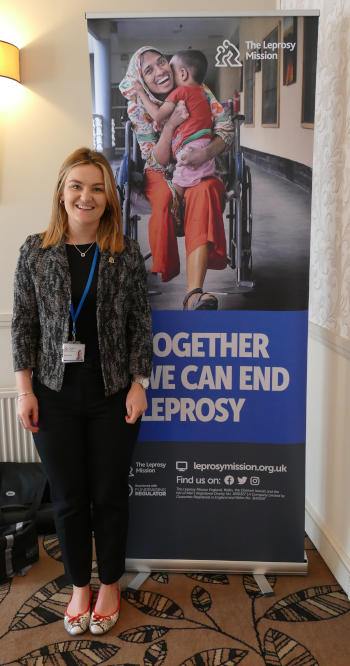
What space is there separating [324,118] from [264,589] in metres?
1.83

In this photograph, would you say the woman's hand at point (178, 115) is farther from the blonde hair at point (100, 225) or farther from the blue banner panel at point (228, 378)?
the blue banner panel at point (228, 378)

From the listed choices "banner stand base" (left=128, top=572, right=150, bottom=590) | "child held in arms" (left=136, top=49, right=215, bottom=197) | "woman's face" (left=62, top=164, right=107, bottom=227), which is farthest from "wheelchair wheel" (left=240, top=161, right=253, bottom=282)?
"banner stand base" (left=128, top=572, right=150, bottom=590)

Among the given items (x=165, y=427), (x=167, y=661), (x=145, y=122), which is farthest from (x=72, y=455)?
(x=145, y=122)

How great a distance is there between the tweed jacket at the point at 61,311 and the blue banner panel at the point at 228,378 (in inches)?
9.8

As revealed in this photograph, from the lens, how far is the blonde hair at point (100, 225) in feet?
5.49

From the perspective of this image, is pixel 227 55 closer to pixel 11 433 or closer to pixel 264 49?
pixel 264 49

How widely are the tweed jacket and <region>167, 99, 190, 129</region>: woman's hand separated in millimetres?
473

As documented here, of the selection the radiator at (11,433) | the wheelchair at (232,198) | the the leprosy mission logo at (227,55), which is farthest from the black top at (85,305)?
the radiator at (11,433)

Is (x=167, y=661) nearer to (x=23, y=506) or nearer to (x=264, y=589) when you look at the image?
(x=264, y=589)

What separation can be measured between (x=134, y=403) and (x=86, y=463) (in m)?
0.27

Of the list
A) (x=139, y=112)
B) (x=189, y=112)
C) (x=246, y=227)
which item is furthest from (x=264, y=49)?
(x=246, y=227)

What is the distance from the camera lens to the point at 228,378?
2.00m

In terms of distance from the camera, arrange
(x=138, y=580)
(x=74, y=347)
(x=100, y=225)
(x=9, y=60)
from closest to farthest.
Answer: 1. (x=74, y=347)
2. (x=100, y=225)
3. (x=138, y=580)
4. (x=9, y=60)

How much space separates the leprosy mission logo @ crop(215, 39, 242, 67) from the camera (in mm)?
1832
